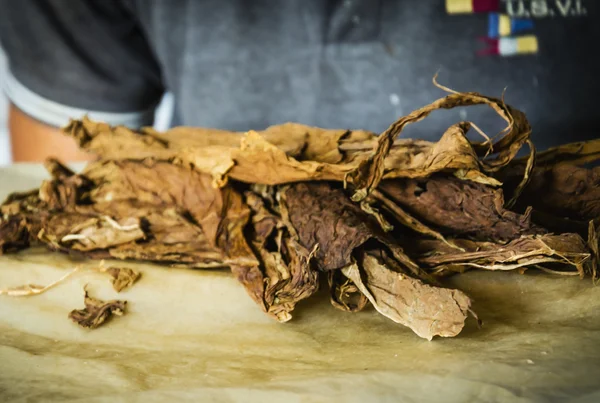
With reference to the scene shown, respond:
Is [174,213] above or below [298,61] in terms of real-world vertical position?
below

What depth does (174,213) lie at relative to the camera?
0.52 metres

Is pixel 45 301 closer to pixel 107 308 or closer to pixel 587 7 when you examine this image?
pixel 107 308

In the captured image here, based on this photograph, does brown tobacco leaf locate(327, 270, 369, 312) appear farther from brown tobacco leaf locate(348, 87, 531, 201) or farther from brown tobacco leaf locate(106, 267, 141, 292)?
brown tobacco leaf locate(106, 267, 141, 292)

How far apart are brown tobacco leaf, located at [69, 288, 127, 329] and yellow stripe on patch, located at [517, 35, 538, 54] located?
654mm

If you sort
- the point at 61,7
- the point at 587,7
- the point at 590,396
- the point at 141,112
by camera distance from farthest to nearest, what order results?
1. the point at 141,112
2. the point at 61,7
3. the point at 587,7
4. the point at 590,396

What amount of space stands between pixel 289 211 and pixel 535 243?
7.5 inches

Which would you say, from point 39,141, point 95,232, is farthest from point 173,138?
point 39,141

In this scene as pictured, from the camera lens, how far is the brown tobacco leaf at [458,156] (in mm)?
409

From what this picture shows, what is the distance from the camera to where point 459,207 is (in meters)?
0.46

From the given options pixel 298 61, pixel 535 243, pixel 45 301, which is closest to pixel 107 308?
pixel 45 301

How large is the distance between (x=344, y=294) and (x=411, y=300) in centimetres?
6

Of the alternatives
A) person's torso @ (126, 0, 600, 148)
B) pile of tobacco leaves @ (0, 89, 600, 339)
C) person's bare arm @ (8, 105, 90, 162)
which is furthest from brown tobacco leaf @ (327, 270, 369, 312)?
person's bare arm @ (8, 105, 90, 162)

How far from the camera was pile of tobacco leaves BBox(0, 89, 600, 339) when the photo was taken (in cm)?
42

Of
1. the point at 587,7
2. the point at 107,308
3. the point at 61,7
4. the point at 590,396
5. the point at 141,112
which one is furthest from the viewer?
the point at 141,112
